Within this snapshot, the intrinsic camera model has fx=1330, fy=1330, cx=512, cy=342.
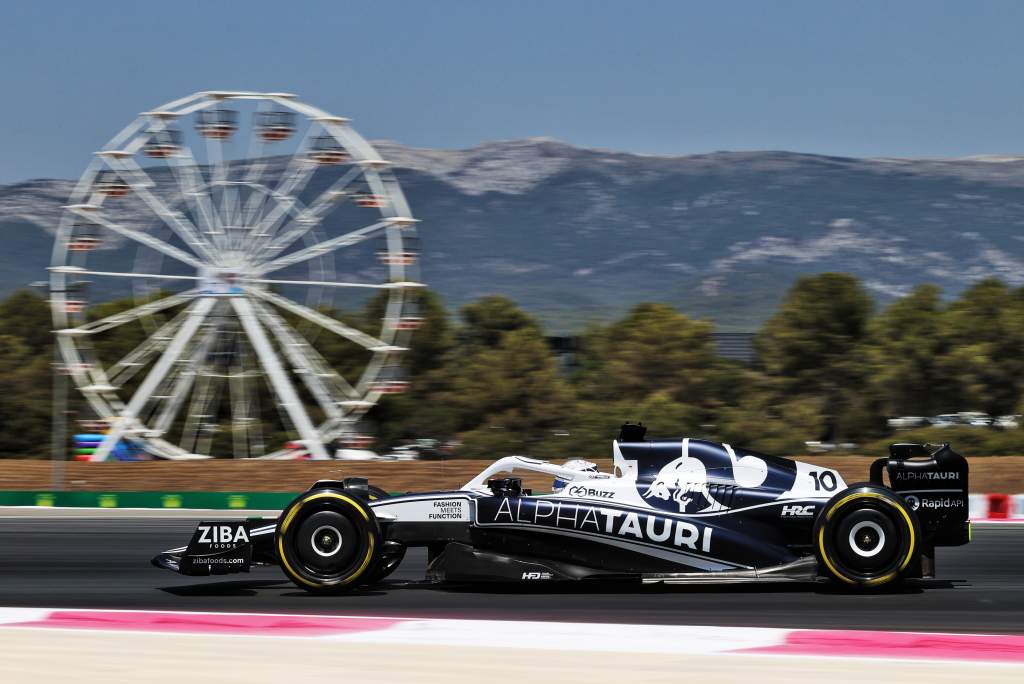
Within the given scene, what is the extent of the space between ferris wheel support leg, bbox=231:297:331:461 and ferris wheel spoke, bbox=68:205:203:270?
170 centimetres

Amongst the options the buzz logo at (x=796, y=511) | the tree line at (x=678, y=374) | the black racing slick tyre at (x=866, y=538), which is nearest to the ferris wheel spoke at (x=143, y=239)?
the tree line at (x=678, y=374)

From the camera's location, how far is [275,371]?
1423 inches

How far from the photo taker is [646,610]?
9.28 m

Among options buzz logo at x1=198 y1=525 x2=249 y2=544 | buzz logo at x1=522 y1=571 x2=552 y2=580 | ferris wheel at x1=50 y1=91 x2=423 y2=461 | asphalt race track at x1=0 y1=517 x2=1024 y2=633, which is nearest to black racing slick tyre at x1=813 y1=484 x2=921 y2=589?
asphalt race track at x1=0 y1=517 x2=1024 y2=633

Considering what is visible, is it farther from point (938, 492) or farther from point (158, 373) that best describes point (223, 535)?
point (158, 373)

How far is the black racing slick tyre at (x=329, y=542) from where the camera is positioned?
1030 centimetres

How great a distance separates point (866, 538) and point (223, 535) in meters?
4.96

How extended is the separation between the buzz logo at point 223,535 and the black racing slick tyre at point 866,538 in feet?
14.6

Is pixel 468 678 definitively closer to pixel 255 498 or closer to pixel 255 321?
pixel 255 498

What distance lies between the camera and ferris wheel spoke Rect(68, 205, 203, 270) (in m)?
33.8

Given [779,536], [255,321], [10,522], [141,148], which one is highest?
[141,148]

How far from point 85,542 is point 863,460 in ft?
54.6

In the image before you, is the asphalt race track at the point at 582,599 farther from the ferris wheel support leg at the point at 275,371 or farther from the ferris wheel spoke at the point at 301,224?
the ferris wheel support leg at the point at 275,371

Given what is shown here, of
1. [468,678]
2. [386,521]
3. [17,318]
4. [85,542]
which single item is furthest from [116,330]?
[468,678]
